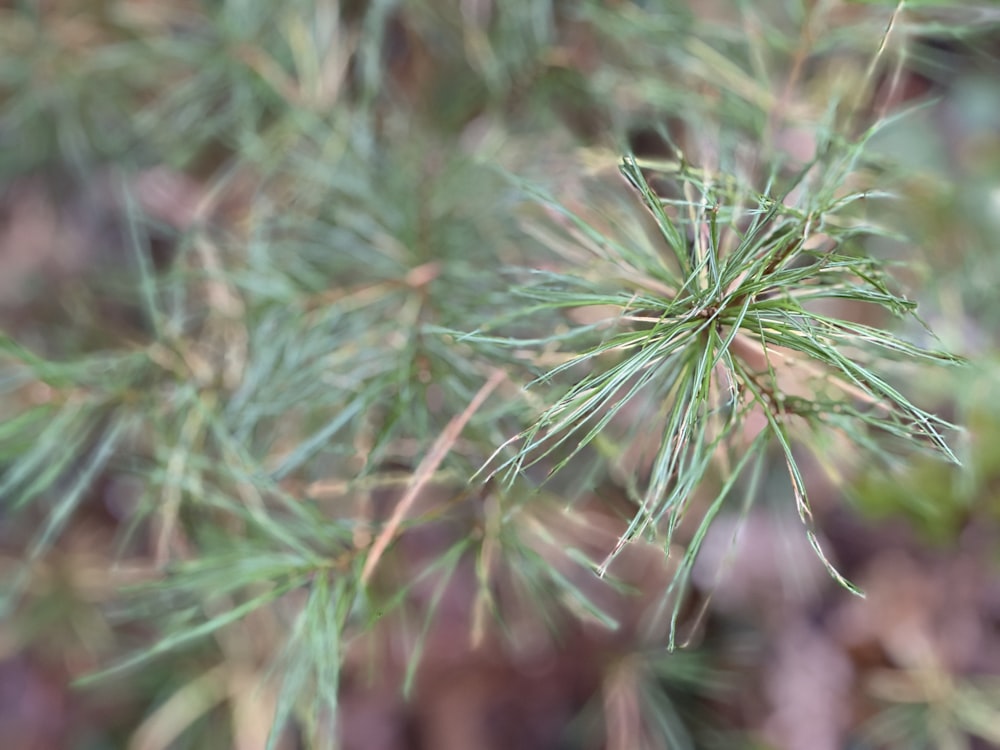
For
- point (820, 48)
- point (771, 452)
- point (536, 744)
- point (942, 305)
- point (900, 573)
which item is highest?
point (820, 48)

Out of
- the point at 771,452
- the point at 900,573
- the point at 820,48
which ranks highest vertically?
the point at 820,48

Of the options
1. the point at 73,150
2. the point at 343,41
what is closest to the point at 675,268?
the point at 343,41

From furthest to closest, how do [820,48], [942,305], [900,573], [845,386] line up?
[900,573] → [942,305] → [820,48] → [845,386]

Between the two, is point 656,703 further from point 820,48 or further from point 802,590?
point 820,48

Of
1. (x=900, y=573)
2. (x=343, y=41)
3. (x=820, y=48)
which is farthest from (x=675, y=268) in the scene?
(x=900, y=573)

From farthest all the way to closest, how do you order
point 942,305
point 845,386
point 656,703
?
point 656,703, point 942,305, point 845,386

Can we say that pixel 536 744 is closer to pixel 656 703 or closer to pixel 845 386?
pixel 656 703

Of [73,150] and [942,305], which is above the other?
[73,150]

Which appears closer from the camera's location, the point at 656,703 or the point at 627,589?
the point at 627,589

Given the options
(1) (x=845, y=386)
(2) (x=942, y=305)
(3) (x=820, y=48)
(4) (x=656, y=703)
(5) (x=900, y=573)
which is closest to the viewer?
(1) (x=845, y=386)
